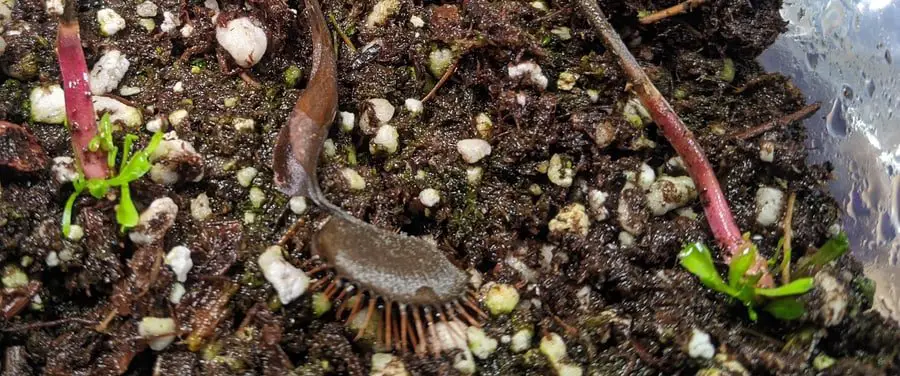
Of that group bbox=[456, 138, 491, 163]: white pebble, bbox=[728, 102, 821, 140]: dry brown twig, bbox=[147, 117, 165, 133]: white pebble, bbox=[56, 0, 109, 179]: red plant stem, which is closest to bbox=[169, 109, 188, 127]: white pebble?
bbox=[147, 117, 165, 133]: white pebble

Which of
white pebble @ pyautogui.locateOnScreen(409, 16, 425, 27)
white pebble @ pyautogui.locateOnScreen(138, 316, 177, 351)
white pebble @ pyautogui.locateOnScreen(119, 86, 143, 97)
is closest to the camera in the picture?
white pebble @ pyautogui.locateOnScreen(138, 316, 177, 351)

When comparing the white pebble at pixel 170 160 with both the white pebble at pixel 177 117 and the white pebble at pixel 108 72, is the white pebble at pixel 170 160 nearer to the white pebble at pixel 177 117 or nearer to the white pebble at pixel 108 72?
the white pebble at pixel 177 117

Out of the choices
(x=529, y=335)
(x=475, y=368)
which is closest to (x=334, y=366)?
(x=475, y=368)

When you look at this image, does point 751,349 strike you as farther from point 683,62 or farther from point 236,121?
point 236,121

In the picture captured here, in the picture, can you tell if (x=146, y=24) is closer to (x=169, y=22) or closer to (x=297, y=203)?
Result: (x=169, y=22)

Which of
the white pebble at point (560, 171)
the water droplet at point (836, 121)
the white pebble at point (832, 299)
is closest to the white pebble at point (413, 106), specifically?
the white pebble at point (560, 171)

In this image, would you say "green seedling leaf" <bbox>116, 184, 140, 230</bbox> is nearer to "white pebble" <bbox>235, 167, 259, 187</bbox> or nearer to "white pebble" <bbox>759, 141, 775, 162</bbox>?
"white pebble" <bbox>235, 167, 259, 187</bbox>

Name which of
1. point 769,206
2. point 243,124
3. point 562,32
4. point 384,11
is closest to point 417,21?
point 384,11

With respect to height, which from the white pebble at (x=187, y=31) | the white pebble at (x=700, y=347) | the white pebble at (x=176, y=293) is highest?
the white pebble at (x=187, y=31)
